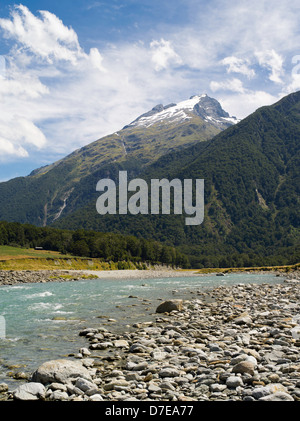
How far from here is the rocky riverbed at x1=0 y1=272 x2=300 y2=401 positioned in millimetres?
9102

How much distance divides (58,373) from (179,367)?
165 inches

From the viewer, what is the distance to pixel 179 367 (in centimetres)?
1151

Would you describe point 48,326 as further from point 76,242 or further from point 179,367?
point 76,242

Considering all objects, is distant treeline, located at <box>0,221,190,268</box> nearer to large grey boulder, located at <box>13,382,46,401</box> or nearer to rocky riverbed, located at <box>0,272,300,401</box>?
rocky riverbed, located at <box>0,272,300,401</box>

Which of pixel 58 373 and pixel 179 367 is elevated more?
pixel 58 373

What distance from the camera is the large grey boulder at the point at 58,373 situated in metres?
10.3

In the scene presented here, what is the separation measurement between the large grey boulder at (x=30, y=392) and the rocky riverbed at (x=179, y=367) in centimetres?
3

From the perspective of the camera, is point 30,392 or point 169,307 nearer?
point 30,392

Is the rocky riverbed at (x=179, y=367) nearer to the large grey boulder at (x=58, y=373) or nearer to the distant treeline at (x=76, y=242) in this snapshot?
the large grey boulder at (x=58, y=373)

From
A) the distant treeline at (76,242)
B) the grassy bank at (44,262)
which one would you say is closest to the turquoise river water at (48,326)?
the grassy bank at (44,262)

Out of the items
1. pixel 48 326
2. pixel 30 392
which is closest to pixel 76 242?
pixel 48 326

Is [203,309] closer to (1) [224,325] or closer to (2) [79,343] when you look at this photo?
(1) [224,325]

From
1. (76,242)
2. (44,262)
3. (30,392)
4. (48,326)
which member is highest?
(76,242)

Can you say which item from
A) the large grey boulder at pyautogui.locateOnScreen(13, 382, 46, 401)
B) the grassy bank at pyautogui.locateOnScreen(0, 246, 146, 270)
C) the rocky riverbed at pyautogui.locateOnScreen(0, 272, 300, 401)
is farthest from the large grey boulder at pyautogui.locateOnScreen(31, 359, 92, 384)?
the grassy bank at pyautogui.locateOnScreen(0, 246, 146, 270)
